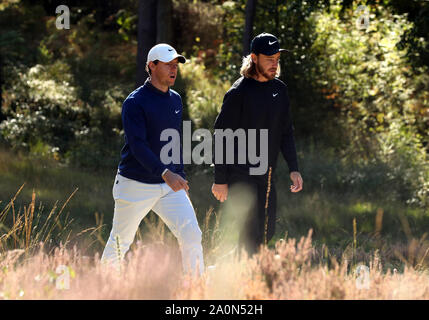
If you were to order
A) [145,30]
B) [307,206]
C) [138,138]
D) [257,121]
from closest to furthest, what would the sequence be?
1. [138,138]
2. [257,121]
3. [307,206]
4. [145,30]

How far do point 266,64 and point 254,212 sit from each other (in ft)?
3.88

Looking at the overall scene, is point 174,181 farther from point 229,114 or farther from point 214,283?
point 214,283

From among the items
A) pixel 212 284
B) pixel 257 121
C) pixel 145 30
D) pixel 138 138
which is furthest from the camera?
pixel 145 30

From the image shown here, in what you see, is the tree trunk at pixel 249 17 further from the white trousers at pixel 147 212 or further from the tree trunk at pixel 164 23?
the white trousers at pixel 147 212

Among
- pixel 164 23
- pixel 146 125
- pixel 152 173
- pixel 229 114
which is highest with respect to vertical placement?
pixel 164 23

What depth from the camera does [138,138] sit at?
208 inches

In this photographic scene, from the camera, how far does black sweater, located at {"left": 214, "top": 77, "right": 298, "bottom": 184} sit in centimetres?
557

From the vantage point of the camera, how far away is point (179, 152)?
5.56 meters

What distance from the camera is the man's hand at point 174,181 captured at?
500cm

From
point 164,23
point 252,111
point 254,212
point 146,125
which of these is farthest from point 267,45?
point 164,23

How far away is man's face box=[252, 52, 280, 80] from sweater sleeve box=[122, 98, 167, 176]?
991 mm

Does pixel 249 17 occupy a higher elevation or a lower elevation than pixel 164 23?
lower
